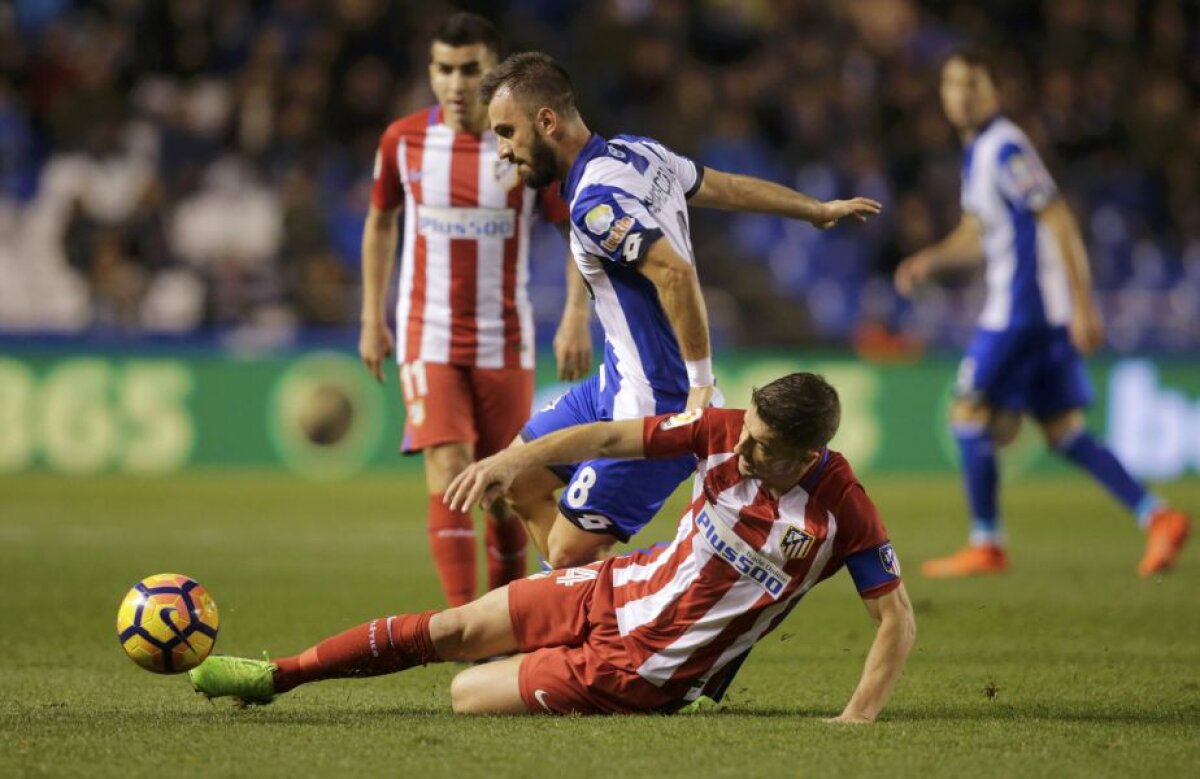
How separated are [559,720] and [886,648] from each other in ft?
3.24

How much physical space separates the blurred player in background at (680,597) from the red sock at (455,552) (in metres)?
1.68

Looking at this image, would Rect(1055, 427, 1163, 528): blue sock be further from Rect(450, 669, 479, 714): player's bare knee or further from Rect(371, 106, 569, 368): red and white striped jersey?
Rect(450, 669, 479, 714): player's bare knee

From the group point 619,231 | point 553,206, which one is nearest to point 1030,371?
point 553,206

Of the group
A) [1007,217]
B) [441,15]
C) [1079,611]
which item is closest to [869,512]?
[1079,611]

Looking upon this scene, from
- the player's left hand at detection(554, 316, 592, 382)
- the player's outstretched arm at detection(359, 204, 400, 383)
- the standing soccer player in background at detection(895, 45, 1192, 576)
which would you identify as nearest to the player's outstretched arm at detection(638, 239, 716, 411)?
the player's left hand at detection(554, 316, 592, 382)

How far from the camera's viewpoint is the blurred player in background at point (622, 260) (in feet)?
18.5

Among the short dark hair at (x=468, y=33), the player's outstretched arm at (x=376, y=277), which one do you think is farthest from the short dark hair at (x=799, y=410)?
the player's outstretched arm at (x=376, y=277)

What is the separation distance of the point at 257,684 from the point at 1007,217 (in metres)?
6.28

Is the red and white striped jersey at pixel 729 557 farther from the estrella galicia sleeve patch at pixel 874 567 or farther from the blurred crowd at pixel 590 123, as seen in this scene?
the blurred crowd at pixel 590 123

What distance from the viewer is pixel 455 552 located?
7246 mm

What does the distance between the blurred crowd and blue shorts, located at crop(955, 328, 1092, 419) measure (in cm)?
701

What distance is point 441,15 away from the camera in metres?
19.3

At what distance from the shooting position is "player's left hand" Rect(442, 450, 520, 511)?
15.6 feet

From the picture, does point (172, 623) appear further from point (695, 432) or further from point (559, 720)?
point (695, 432)
